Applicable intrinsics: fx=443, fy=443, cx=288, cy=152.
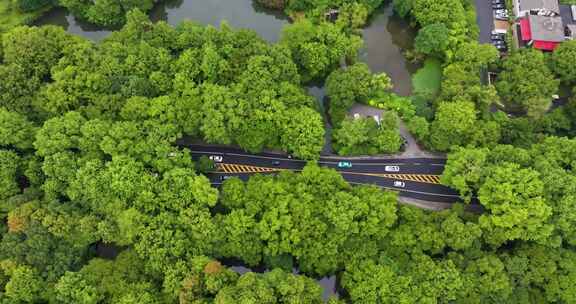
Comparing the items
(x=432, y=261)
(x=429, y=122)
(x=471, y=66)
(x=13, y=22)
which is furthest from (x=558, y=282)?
(x=13, y=22)

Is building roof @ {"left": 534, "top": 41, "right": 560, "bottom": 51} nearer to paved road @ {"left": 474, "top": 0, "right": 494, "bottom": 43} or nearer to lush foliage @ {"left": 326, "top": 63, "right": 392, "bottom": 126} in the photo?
paved road @ {"left": 474, "top": 0, "right": 494, "bottom": 43}

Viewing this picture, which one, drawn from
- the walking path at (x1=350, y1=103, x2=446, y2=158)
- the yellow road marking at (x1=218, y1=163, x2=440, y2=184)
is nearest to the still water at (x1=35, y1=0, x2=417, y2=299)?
the walking path at (x1=350, y1=103, x2=446, y2=158)

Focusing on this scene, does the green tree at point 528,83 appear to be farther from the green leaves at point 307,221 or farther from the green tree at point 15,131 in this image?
the green tree at point 15,131

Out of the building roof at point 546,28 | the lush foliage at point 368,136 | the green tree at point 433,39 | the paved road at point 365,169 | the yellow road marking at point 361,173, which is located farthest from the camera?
the building roof at point 546,28

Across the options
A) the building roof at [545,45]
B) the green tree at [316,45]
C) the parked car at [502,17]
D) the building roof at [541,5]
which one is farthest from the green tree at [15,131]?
the building roof at [541,5]

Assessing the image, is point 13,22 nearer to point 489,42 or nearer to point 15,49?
point 15,49

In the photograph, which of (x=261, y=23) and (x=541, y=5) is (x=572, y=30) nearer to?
(x=541, y=5)

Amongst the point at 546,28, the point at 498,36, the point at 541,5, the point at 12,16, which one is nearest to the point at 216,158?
the point at 12,16
